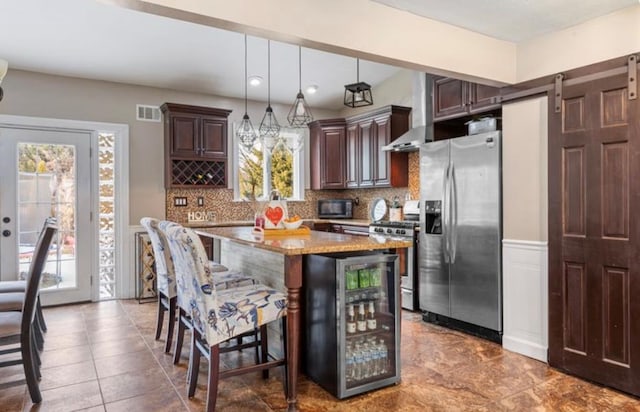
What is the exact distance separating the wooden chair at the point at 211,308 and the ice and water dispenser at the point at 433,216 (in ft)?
6.53

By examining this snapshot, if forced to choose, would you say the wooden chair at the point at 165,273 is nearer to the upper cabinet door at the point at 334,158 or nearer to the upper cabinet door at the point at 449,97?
the upper cabinet door at the point at 449,97

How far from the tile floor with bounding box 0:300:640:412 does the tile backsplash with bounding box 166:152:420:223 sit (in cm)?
216

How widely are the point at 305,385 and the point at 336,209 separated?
3.77 meters

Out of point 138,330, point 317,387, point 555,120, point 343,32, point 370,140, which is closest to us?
point 343,32

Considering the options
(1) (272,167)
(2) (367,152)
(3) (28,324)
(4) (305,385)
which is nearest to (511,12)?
(4) (305,385)

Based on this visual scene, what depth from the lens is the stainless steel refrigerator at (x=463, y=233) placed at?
3.48 m

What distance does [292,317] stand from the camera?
2.42 metres

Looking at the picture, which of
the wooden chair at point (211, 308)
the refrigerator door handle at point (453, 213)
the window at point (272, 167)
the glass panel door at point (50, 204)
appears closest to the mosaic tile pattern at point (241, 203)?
the window at point (272, 167)

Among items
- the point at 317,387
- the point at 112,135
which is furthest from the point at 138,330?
the point at 112,135

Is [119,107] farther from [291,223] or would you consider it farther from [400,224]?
[400,224]

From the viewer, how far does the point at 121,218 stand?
5.16m

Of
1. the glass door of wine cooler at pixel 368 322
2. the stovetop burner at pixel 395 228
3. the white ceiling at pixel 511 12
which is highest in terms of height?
the white ceiling at pixel 511 12

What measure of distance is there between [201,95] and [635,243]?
5.02 m

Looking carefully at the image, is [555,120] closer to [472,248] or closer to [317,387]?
[472,248]
